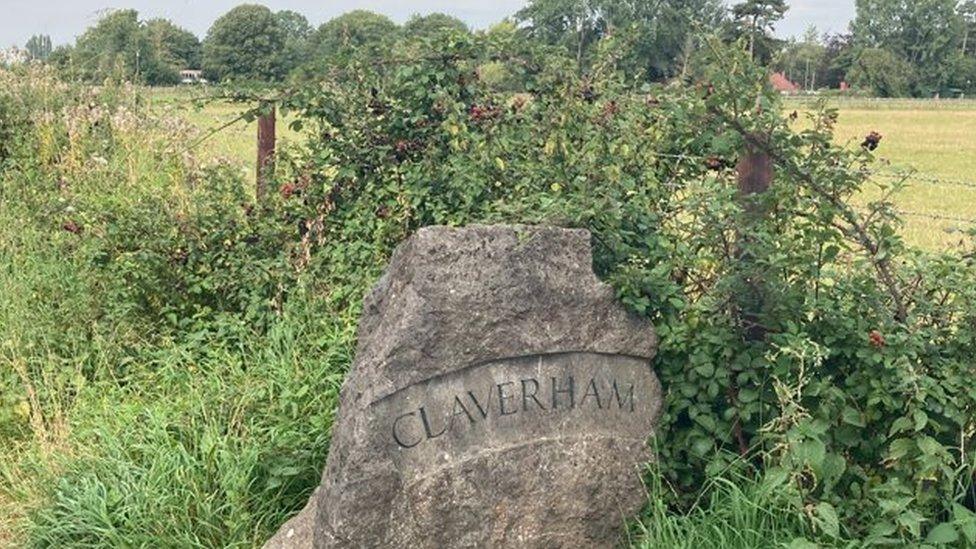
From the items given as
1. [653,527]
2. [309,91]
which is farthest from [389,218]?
[653,527]

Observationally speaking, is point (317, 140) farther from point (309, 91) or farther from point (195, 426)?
point (195, 426)

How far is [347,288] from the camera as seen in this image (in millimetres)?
5129

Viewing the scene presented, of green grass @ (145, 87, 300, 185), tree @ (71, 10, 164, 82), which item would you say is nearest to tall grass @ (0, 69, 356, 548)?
green grass @ (145, 87, 300, 185)

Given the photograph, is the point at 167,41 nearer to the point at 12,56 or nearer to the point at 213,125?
the point at 12,56

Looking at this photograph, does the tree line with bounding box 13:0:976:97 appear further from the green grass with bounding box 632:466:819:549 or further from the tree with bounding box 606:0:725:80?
the green grass with bounding box 632:466:819:549

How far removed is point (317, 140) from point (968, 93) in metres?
82.2

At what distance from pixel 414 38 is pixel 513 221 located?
6.51 feet

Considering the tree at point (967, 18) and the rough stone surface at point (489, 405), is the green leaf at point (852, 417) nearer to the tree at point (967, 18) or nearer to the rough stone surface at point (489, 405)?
the rough stone surface at point (489, 405)

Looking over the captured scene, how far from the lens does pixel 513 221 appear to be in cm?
417

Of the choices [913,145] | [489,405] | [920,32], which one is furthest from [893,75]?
[489,405]

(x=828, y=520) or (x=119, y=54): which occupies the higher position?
(x=119, y=54)

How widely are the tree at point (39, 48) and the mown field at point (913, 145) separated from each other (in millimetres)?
1541

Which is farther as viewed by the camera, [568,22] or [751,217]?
[568,22]

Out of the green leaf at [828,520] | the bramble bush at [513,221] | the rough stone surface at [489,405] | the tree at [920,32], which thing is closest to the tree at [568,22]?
the bramble bush at [513,221]
